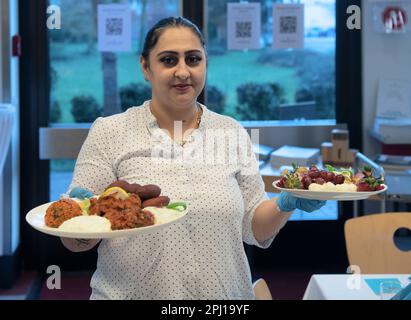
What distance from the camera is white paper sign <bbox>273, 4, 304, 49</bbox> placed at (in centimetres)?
293

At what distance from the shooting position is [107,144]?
1.18 meters

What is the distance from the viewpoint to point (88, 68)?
9.66 ft

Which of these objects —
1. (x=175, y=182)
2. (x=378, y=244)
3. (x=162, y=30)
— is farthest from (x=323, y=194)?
(x=378, y=244)

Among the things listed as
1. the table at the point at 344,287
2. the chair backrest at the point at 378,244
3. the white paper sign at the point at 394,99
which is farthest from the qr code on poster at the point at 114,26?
the table at the point at 344,287

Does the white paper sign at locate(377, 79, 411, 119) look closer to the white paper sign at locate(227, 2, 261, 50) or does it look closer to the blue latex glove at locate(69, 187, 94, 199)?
the white paper sign at locate(227, 2, 261, 50)

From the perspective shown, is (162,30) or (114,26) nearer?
(162,30)

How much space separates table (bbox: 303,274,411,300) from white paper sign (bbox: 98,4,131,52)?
1705mm

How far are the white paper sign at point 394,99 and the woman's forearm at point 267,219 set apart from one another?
184 cm

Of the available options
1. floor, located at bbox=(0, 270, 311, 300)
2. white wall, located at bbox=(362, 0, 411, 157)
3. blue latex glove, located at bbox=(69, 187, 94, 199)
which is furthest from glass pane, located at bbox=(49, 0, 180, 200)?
blue latex glove, located at bbox=(69, 187, 94, 199)

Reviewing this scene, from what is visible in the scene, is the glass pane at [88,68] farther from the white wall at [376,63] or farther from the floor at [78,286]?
the white wall at [376,63]

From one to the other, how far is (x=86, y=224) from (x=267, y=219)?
0.42 metres

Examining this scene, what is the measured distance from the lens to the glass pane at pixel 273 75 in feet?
9.68

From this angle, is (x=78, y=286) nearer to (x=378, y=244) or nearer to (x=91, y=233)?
(x=378, y=244)

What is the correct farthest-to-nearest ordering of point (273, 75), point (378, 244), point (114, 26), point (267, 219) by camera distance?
point (273, 75)
point (114, 26)
point (378, 244)
point (267, 219)
